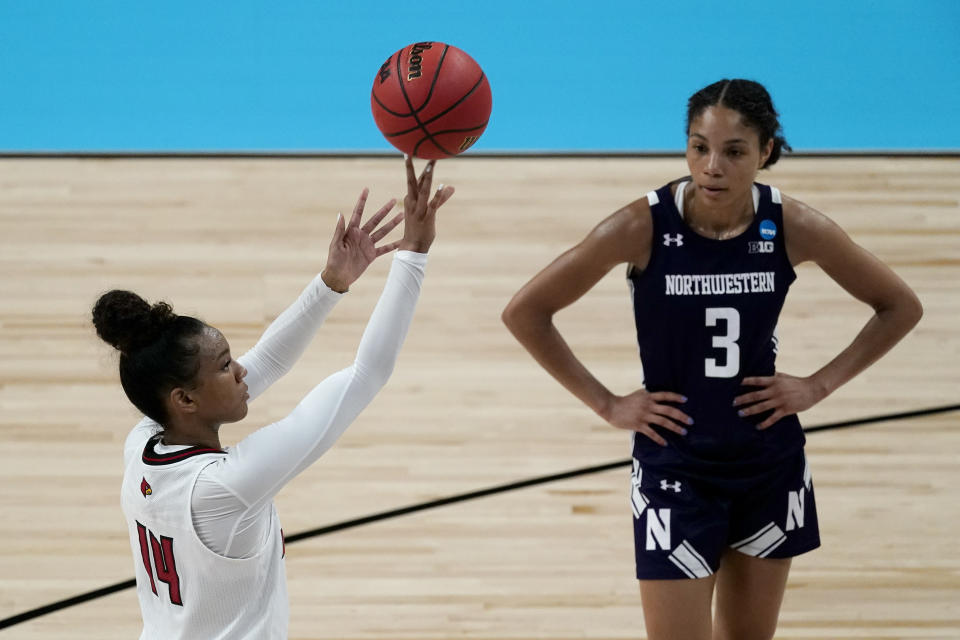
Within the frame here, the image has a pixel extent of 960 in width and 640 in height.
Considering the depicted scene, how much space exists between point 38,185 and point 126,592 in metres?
3.67

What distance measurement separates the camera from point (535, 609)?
12.1 ft

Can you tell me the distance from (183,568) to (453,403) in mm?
2763

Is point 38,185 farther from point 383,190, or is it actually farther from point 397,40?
point 397,40

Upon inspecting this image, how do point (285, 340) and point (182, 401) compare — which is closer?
point (182, 401)

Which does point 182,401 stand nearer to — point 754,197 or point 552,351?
point 552,351

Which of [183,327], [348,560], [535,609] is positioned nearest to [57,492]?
[348,560]

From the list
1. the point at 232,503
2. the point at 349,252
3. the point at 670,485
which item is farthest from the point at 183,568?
the point at 670,485

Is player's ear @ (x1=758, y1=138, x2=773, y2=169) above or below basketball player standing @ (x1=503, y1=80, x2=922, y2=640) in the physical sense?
above

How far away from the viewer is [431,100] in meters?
2.80

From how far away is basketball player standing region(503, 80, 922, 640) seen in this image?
96.9 inches

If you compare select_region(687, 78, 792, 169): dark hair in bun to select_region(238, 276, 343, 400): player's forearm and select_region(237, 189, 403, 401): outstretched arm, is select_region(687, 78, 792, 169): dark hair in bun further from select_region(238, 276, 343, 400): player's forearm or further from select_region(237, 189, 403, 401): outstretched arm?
select_region(238, 276, 343, 400): player's forearm

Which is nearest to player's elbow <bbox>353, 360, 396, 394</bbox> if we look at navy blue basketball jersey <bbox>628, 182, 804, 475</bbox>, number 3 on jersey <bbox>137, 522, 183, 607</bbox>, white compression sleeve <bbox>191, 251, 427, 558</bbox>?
white compression sleeve <bbox>191, 251, 427, 558</bbox>

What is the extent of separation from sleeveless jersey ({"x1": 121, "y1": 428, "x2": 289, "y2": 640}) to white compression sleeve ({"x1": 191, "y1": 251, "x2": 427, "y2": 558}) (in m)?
0.03

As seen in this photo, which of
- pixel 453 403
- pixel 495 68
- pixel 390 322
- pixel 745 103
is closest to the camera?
pixel 390 322
